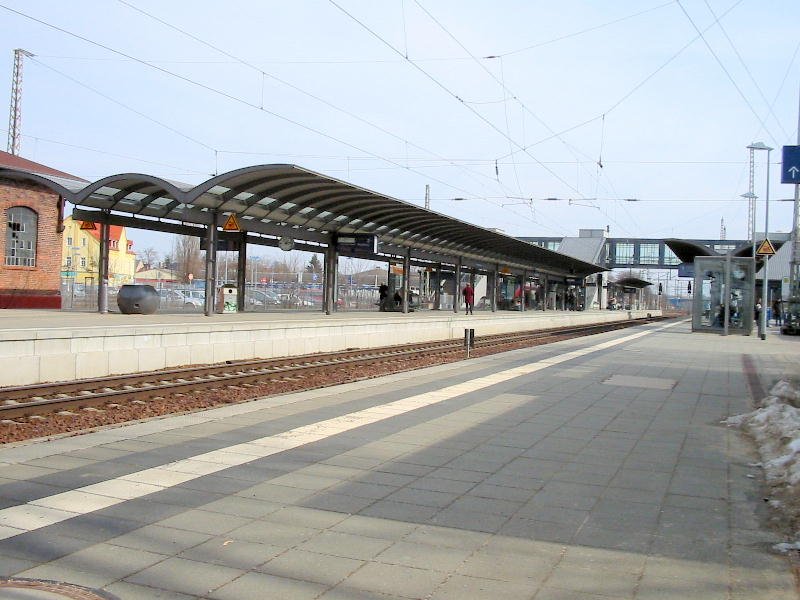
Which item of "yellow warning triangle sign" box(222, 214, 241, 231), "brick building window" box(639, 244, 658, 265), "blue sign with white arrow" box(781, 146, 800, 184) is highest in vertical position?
"brick building window" box(639, 244, 658, 265)

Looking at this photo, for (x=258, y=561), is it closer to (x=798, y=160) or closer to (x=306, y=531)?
(x=306, y=531)

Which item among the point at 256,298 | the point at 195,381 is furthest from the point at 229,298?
the point at 195,381

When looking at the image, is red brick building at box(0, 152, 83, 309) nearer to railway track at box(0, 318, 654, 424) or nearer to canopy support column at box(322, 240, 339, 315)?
canopy support column at box(322, 240, 339, 315)

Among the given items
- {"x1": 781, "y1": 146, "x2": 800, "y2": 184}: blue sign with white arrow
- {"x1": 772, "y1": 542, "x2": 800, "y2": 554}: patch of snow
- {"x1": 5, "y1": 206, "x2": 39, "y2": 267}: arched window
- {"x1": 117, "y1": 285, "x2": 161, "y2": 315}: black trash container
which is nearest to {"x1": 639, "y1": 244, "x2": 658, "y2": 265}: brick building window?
{"x1": 781, "y1": 146, "x2": 800, "y2": 184}: blue sign with white arrow

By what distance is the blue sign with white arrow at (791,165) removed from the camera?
18.4m

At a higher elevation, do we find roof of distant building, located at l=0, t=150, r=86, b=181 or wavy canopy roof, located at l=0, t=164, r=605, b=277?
roof of distant building, located at l=0, t=150, r=86, b=181

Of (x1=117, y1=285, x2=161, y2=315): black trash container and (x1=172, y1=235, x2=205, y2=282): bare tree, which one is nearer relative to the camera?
(x1=117, y1=285, x2=161, y2=315): black trash container

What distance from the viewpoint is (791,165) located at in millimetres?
18516

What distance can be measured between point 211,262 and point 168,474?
46.8ft

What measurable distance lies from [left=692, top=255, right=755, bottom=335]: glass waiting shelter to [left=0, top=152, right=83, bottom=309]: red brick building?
22892 mm

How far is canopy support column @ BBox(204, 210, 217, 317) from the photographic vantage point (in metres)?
19.8

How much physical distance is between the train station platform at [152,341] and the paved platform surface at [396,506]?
3.76 meters

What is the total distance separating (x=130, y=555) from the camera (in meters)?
4.37

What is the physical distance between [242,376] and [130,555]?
9.26 m
